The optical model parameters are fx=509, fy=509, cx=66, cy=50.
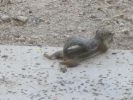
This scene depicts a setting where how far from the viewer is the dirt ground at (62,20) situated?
5043 mm

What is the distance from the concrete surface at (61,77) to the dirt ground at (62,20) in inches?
14.0

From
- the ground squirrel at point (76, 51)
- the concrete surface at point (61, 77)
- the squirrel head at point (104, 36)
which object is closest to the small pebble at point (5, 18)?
the concrete surface at point (61, 77)

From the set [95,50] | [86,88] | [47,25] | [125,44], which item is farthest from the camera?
[47,25]

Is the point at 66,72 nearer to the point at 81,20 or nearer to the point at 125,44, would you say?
the point at 125,44

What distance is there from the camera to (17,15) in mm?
5449

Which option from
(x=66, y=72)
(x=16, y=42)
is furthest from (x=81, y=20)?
(x=66, y=72)

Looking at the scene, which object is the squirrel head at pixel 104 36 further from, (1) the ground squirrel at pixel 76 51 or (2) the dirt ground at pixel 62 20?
(2) the dirt ground at pixel 62 20

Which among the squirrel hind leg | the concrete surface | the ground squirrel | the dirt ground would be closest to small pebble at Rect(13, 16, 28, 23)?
the dirt ground

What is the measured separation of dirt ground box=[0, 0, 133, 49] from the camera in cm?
504

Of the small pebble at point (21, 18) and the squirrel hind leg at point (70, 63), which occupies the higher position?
the small pebble at point (21, 18)

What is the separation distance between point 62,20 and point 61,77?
4.51 ft

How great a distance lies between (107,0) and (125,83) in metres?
1.88

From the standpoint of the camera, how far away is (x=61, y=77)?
4121mm

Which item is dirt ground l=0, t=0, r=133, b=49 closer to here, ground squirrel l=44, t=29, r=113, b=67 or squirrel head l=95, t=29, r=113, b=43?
squirrel head l=95, t=29, r=113, b=43
